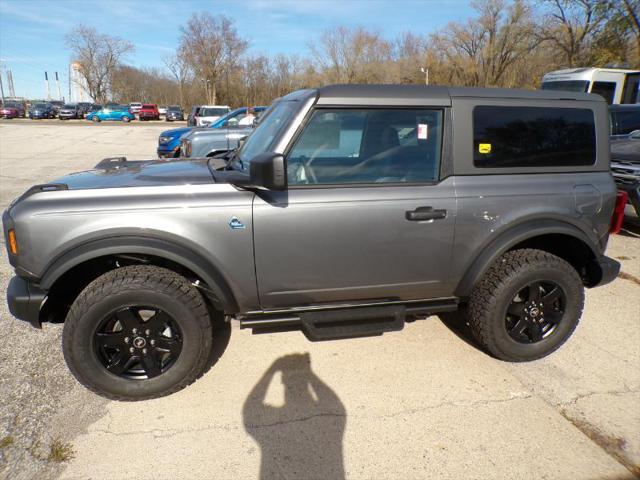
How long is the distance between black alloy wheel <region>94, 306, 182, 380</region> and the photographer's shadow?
647 millimetres

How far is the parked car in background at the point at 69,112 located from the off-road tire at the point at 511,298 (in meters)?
48.7

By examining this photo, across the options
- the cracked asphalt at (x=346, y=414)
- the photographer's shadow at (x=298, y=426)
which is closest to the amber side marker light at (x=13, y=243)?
the cracked asphalt at (x=346, y=414)

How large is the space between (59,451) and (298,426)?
52.8 inches

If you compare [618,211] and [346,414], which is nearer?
[346,414]

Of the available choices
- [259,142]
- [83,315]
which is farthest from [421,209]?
[83,315]

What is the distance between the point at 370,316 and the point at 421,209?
0.80 m

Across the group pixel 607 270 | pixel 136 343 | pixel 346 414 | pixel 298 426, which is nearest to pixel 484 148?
pixel 607 270

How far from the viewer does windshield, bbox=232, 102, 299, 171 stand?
287cm

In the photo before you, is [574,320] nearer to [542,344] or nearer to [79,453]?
[542,344]

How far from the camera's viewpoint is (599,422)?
8.60 ft

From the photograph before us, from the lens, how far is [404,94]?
2867 mm

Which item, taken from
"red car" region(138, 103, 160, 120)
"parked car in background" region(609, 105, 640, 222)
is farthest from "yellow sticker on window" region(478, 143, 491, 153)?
"red car" region(138, 103, 160, 120)

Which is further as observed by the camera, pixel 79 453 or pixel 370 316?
pixel 370 316

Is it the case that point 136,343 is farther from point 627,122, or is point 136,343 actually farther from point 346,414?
point 627,122
